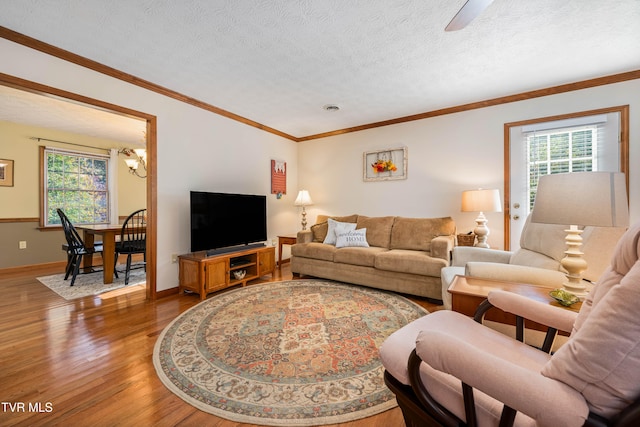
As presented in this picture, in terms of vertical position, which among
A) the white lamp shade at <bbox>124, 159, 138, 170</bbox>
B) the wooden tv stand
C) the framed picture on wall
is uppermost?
the white lamp shade at <bbox>124, 159, 138, 170</bbox>

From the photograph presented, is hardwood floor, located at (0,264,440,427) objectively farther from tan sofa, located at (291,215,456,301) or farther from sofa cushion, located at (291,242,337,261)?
sofa cushion, located at (291,242,337,261)

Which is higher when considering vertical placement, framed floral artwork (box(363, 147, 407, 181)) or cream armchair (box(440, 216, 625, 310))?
framed floral artwork (box(363, 147, 407, 181))

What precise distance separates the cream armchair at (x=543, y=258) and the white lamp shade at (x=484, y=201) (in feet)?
2.43

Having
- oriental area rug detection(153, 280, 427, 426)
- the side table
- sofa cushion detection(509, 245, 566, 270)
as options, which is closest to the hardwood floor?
oriental area rug detection(153, 280, 427, 426)

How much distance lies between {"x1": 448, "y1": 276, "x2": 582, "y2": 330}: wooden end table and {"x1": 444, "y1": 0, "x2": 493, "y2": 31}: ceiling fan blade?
59.6 inches

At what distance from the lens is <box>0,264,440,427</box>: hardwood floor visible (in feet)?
4.43

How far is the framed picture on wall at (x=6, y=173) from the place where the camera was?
415 cm

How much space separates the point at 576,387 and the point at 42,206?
6.52m

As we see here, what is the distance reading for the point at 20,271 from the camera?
163 inches

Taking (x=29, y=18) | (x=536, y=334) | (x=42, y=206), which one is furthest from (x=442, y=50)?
(x=42, y=206)

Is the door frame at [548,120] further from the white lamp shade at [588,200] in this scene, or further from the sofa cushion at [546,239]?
the white lamp shade at [588,200]

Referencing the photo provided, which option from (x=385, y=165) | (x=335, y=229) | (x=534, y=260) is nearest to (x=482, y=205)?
(x=534, y=260)

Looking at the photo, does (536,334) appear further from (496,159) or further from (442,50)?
(496,159)

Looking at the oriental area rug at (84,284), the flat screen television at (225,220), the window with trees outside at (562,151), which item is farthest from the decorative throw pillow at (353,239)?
the oriental area rug at (84,284)
